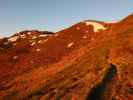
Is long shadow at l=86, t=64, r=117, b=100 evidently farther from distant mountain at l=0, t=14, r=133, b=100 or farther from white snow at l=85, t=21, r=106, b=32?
white snow at l=85, t=21, r=106, b=32

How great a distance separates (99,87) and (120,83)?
12.8 feet

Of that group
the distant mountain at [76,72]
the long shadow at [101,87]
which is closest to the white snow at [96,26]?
the distant mountain at [76,72]

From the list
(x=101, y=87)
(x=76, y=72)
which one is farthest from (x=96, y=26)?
(x=101, y=87)

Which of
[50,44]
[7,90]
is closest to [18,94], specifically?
[7,90]

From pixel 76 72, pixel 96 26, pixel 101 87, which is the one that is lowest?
pixel 96 26

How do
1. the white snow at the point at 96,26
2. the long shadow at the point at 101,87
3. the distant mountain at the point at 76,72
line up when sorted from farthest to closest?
1. the white snow at the point at 96,26
2. the distant mountain at the point at 76,72
3. the long shadow at the point at 101,87

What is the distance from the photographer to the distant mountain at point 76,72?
152ft

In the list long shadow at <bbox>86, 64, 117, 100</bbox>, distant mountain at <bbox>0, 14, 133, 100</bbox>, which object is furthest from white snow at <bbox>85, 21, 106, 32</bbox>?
long shadow at <bbox>86, 64, 117, 100</bbox>

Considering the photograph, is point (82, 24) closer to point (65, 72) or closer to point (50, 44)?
point (50, 44)

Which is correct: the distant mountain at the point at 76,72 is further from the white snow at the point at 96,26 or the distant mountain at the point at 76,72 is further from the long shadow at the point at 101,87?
the white snow at the point at 96,26

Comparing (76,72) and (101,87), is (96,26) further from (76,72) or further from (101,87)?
(101,87)

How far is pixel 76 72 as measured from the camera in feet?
179

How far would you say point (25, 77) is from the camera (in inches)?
2434

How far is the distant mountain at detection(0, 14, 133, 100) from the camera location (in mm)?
46312
